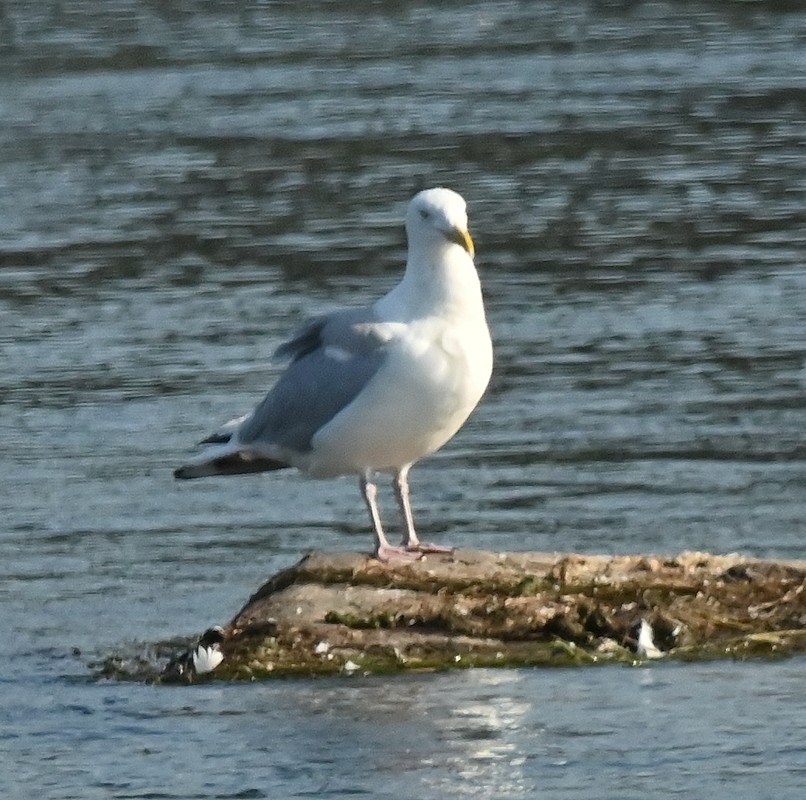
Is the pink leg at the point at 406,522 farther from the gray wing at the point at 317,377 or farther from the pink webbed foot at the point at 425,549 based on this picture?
the gray wing at the point at 317,377

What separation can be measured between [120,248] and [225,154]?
3865 mm

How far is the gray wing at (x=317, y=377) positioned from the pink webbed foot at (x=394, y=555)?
0.49 metres

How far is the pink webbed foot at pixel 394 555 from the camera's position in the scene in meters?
9.24

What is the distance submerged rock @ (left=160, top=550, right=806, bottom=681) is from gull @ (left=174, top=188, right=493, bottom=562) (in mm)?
356

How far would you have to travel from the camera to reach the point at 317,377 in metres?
9.20

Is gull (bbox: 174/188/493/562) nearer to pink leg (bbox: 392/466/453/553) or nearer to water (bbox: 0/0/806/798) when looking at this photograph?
pink leg (bbox: 392/466/453/553)

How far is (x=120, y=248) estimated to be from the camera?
18062mm

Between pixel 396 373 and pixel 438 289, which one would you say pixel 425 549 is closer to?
pixel 396 373

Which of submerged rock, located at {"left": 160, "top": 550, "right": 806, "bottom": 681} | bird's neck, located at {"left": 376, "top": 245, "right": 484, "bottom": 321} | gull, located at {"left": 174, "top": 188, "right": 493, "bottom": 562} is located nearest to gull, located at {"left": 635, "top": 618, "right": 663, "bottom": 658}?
submerged rock, located at {"left": 160, "top": 550, "right": 806, "bottom": 681}

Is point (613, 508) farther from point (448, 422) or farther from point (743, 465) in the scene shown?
point (448, 422)

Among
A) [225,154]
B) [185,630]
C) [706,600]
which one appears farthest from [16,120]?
[706,600]

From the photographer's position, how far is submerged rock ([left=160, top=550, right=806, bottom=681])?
Result: 8.37 metres

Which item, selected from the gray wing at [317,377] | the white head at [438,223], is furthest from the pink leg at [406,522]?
the white head at [438,223]

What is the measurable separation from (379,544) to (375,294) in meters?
6.86
